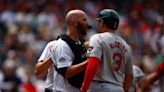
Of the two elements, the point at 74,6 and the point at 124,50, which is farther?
the point at 74,6

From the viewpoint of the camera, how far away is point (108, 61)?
397 inches

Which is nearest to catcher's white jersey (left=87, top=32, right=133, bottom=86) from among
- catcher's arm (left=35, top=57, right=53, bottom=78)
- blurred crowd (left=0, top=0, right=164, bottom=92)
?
catcher's arm (left=35, top=57, right=53, bottom=78)

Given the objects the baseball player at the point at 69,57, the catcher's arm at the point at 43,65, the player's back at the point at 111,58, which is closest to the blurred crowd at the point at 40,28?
the catcher's arm at the point at 43,65

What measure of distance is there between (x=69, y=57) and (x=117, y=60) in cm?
64

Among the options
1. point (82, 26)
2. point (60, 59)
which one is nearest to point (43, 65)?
point (60, 59)

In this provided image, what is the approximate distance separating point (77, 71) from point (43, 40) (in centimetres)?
1178

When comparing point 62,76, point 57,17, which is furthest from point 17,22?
point 62,76

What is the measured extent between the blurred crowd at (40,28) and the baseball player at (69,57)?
298 inches

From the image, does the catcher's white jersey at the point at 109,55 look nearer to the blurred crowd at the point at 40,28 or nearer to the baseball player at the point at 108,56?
the baseball player at the point at 108,56

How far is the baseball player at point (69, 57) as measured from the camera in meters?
10.2

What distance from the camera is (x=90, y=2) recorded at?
24.3 m

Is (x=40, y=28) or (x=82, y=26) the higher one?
(x=82, y=26)

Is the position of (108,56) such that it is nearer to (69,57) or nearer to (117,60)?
(117,60)

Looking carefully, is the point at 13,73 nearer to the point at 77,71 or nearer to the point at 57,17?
the point at 57,17
